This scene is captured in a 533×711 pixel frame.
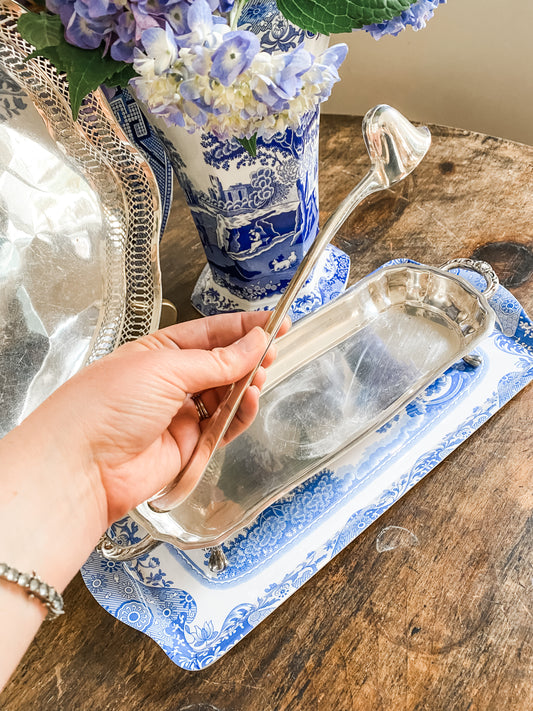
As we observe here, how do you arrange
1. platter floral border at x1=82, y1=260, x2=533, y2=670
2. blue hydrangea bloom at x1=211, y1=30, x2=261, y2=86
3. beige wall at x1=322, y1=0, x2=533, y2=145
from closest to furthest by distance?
blue hydrangea bloom at x1=211, y1=30, x2=261, y2=86
platter floral border at x1=82, y1=260, x2=533, y2=670
beige wall at x1=322, y1=0, x2=533, y2=145

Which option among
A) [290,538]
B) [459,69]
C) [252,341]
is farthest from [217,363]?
[459,69]

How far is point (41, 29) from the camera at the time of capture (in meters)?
0.35

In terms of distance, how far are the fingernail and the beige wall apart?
0.60 meters

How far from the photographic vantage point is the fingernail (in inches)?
16.2

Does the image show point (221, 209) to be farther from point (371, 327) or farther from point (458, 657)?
point (458, 657)

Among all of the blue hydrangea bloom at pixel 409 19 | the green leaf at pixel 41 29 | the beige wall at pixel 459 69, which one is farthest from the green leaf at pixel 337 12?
the beige wall at pixel 459 69

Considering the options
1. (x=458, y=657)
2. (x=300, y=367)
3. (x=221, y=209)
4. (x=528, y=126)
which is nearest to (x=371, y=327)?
(x=300, y=367)

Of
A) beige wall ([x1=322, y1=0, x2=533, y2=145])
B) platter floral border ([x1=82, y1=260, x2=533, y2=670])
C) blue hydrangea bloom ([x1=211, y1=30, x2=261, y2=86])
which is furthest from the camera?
beige wall ([x1=322, y1=0, x2=533, y2=145])

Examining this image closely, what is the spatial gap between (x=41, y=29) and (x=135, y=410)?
0.22 metres

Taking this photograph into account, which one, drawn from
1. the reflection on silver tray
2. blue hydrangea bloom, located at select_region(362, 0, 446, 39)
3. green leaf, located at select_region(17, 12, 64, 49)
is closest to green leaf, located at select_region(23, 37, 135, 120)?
green leaf, located at select_region(17, 12, 64, 49)

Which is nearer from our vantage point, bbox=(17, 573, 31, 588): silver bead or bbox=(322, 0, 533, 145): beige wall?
bbox=(17, 573, 31, 588): silver bead

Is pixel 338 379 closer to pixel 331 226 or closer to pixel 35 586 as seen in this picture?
pixel 331 226

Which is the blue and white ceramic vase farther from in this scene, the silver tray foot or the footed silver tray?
the silver tray foot

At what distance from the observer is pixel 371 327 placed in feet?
1.85
